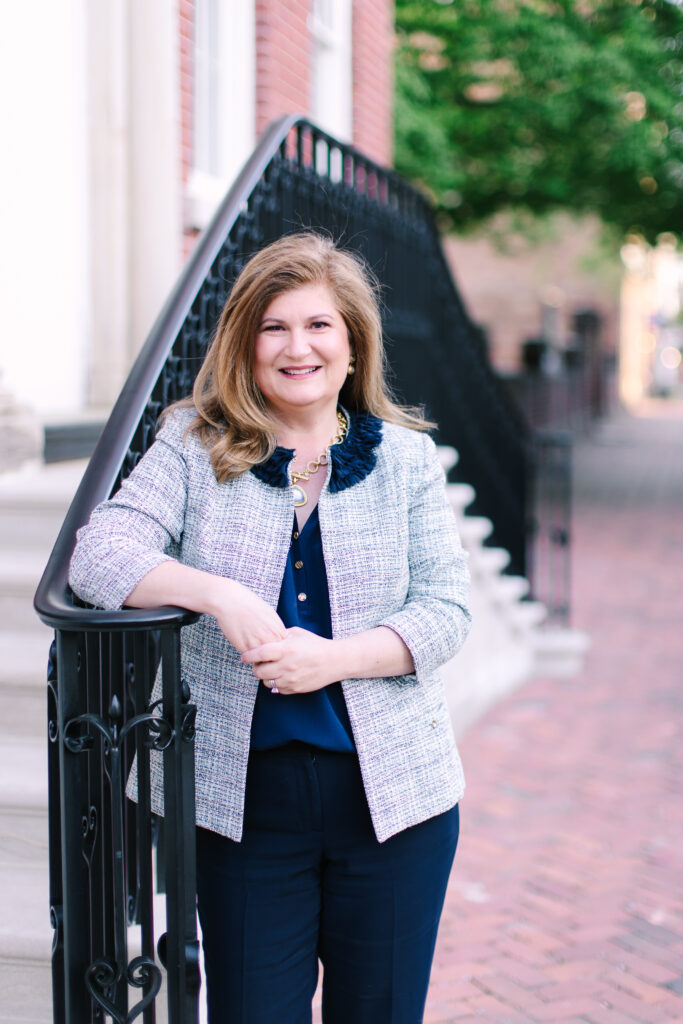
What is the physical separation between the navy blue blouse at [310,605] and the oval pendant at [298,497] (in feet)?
0.08

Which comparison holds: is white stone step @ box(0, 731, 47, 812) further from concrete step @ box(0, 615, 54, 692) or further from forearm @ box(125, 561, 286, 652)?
forearm @ box(125, 561, 286, 652)

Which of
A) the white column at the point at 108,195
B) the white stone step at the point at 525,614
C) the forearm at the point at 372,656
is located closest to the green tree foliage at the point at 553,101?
the white stone step at the point at 525,614

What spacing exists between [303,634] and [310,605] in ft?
0.49

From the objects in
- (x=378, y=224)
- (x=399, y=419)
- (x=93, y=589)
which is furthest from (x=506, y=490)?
(x=93, y=589)

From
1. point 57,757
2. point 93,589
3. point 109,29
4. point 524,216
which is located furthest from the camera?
point 524,216

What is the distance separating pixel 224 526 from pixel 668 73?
41.1 ft

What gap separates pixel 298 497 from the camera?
7.25 feet

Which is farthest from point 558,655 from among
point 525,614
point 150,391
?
point 150,391

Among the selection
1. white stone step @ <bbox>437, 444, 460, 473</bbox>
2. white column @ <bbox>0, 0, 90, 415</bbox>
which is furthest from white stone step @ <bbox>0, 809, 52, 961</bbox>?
white stone step @ <bbox>437, 444, 460, 473</bbox>

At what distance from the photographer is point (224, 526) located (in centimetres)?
217

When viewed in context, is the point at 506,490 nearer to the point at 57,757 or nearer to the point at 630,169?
the point at 57,757

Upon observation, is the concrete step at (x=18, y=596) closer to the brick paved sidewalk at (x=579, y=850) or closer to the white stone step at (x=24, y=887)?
the white stone step at (x=24, y=887)

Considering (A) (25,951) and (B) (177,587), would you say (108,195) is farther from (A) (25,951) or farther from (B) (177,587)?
(B) (177,587)

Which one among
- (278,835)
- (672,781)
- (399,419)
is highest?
(399,419)
